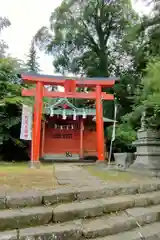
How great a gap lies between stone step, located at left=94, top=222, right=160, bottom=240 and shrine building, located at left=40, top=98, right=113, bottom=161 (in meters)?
11.8

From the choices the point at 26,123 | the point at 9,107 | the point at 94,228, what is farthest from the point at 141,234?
the point at 9,107

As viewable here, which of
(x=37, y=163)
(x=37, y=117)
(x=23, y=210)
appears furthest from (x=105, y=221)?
(x=37, y=117)

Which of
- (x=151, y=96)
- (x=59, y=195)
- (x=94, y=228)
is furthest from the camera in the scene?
(x=151, y=96)

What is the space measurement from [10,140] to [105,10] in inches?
589

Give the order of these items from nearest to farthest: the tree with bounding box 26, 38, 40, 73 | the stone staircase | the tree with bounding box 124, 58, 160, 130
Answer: the stone staircase < the tree with bounding box 124, 58, 160, 130 < the tree with bounding box 26, 38, 40, 73

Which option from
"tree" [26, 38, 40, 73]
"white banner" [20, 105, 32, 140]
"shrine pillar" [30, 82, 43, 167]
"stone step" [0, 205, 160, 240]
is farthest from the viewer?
"tree" [26, 38, 40, 73]

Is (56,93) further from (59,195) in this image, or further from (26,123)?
(59,195)

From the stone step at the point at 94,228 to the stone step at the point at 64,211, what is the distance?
3.0 inches

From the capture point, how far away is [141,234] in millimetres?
2730

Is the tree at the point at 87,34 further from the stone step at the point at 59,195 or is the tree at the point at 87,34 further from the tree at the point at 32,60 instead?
the stone step at the point at 59,195

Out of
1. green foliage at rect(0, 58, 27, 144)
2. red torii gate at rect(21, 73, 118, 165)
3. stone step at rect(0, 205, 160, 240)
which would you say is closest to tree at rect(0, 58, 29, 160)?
green foliage at rect(0, 58, 27, 144)

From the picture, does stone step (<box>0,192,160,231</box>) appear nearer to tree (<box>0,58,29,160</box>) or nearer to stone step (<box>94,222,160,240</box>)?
stone step (<box>94,222,160,240</box>)

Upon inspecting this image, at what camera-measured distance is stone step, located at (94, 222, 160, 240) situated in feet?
8.55

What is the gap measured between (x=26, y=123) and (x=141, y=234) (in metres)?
7.92
